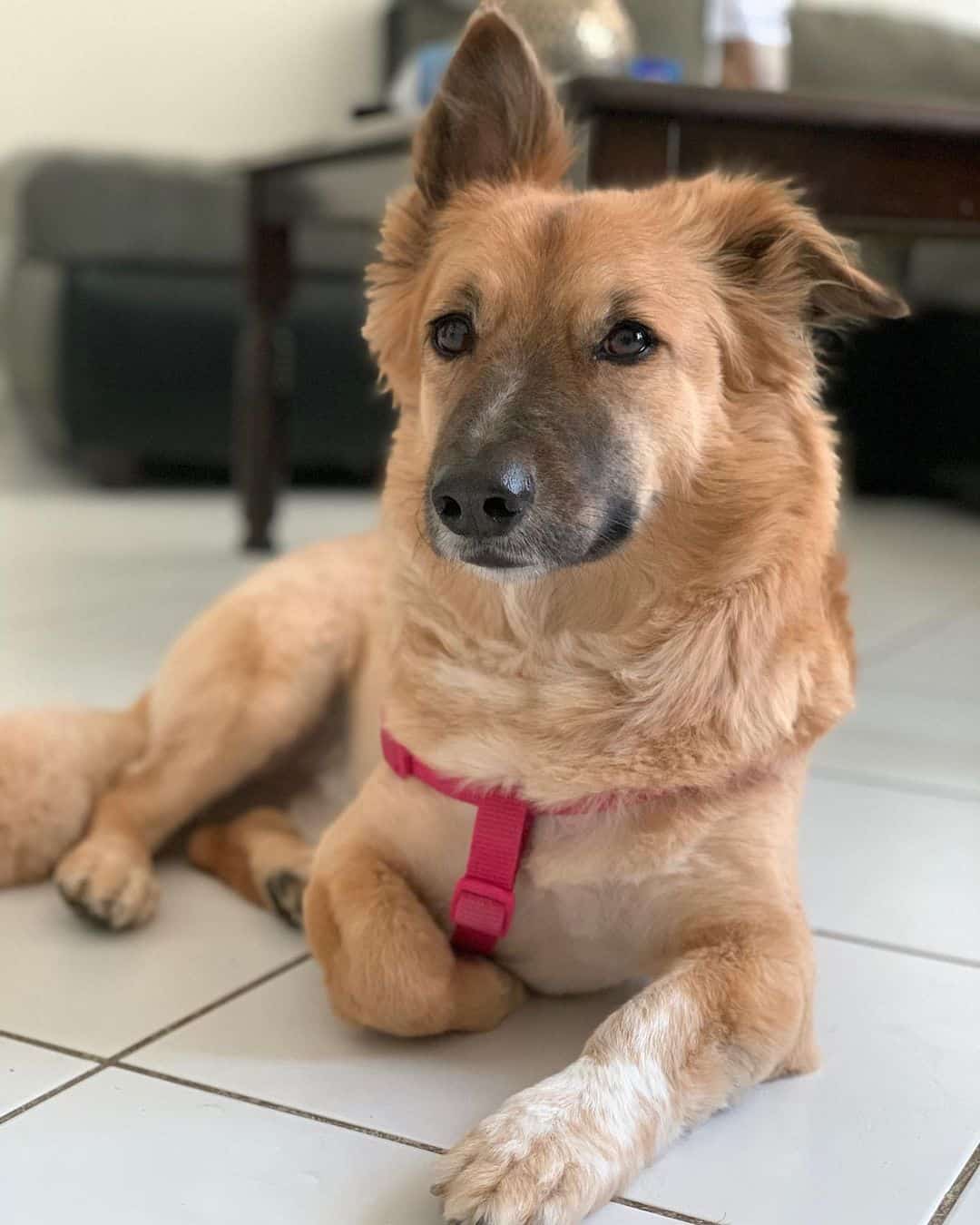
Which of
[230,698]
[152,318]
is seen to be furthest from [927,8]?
[230,698]

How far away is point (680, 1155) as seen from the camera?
1.35m

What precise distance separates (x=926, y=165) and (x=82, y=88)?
4673 millimetres

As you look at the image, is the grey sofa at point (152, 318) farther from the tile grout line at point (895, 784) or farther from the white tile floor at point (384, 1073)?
the white tile floor at point (384, 1073)

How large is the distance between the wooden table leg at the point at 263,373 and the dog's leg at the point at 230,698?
8.15ft

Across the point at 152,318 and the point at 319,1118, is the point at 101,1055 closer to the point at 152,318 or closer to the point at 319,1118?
the point at 319,1118

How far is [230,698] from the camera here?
2.06 meters

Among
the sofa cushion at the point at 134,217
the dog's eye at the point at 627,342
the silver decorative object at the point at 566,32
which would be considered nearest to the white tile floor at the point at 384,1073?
the dog's eye at the point at 627,342

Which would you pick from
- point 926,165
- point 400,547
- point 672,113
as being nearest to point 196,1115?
point 400,547

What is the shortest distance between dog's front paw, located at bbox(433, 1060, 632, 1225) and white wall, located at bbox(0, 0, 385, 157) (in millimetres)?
5685

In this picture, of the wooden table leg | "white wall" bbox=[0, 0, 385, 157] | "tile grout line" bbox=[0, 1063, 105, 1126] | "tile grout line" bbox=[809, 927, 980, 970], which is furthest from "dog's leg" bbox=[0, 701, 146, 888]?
"white wall" bbox=[0, 0, 385, 157]

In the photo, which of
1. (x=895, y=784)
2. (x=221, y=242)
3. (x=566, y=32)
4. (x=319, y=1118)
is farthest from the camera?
(x=221, y=242)

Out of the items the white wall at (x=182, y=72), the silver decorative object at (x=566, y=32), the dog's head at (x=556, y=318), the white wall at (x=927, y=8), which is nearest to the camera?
the dog's head at (x=556, y=318)

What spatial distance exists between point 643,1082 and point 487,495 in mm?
563

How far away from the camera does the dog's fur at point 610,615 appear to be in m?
1.48
